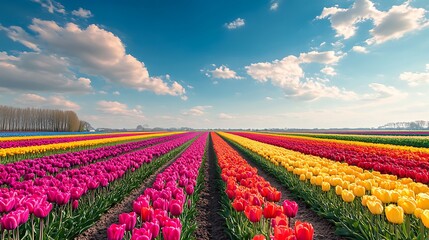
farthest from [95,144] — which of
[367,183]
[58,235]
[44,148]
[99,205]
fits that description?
[367,183]

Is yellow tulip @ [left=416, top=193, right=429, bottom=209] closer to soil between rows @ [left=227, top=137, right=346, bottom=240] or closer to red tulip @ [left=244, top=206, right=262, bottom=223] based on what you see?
soil between rows @ [left=227, top=137, right=346, bottom=240]

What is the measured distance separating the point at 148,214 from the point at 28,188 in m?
2.90

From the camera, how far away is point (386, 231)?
3.52m

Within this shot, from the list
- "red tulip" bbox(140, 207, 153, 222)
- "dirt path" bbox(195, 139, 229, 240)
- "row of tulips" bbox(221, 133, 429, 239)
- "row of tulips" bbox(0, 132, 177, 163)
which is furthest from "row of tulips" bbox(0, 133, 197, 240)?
"row of tulips" bbox(0, 132, 177, 163)

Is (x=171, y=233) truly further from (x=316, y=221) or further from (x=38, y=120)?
(x=38, y=120)

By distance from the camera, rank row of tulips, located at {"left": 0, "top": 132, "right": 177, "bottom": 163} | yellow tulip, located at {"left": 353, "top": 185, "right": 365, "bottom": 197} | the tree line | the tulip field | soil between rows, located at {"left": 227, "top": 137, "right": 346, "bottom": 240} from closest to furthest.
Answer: the tulip field < yellow tulip, located at {"left": 353, "top": 185, "right": 365, "bottom": 197} < soil between rows, located at {"left": 227, "top": 137, "right": 346, "bottom": 240} < row of tulips, located at {"left": 0, "top": 132, "right": 177, "bottom": 163} < the tree line

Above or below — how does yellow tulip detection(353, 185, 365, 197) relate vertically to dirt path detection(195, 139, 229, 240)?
above

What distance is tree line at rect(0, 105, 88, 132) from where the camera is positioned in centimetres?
7394

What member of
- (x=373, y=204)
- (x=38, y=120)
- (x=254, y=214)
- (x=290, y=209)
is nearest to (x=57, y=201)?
(x=254, y=214)

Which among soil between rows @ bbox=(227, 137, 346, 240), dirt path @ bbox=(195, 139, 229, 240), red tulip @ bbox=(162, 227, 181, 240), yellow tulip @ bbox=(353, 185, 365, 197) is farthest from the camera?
dirt path @ bbox=(195, 139, 229, 240)

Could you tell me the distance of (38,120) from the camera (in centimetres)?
7981

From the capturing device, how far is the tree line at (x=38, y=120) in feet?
243

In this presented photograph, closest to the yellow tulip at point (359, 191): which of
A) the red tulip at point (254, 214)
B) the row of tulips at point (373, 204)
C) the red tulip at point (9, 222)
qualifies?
the row of tulips at point (373, 204)

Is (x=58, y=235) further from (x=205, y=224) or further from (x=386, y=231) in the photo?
(x=386, y=231)
